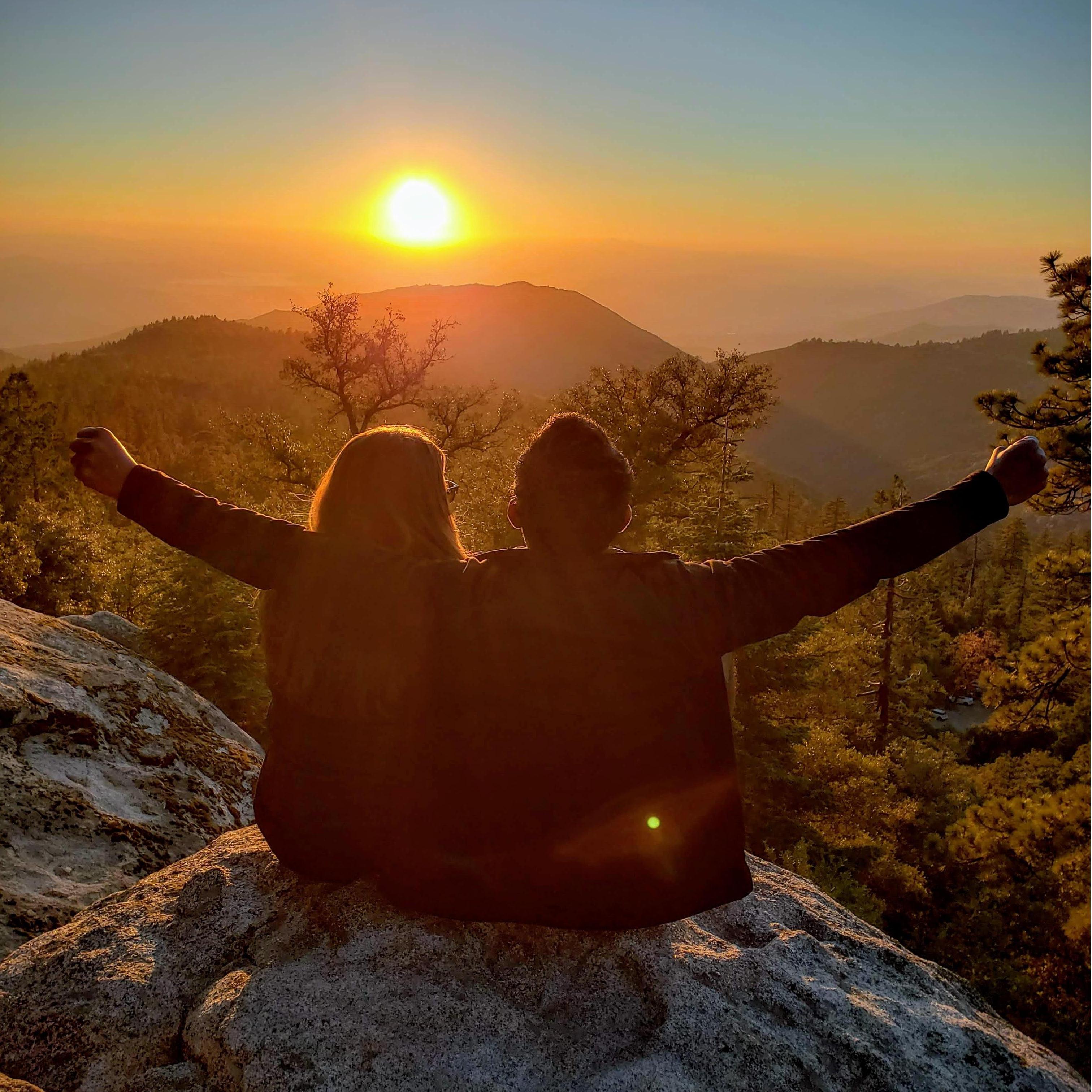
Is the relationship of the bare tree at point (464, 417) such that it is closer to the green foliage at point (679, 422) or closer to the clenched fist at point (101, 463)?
the green foliage at point (679, 422)

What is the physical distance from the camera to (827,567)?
101 inches

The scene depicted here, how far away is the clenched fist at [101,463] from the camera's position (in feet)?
9.42

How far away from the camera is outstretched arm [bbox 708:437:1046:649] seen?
100 inches

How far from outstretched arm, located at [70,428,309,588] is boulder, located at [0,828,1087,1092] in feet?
5.04

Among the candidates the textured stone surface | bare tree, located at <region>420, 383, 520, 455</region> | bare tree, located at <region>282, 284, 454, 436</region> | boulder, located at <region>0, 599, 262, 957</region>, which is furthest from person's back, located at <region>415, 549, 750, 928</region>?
bare tree, located at <region>420, 383, 520, 455</region>

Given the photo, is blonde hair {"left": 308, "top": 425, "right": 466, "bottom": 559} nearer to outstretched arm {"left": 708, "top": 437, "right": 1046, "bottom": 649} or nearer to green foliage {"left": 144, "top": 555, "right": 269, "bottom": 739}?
outstretched arm {"left": 708, "top": 437, "right": 1046, "bottom": 649}

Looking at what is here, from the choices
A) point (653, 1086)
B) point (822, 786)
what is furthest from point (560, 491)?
point (822, 786)

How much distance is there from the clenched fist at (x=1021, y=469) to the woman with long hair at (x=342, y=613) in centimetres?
217

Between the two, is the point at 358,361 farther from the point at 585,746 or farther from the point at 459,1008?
the point at 459,1008

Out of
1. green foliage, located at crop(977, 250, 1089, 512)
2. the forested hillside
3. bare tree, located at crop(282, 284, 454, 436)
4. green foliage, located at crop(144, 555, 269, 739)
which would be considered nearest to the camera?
green foliage, located at crop(977, 250, 1089, 512)

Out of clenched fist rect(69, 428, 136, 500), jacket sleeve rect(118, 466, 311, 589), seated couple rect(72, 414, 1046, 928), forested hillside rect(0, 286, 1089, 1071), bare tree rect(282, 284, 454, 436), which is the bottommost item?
forested hillside rect(0, 286, 1089, 1071)

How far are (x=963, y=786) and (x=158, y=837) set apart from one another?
32.8 metres

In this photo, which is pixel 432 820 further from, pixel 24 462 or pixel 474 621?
pixel 24 462

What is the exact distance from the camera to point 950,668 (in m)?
47.1
